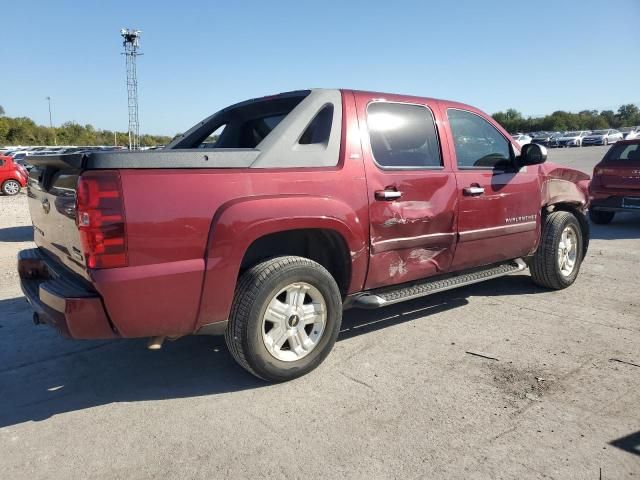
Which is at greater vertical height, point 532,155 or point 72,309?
point 532,155

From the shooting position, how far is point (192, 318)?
302 centimetres

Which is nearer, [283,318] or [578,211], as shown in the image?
[283,318]

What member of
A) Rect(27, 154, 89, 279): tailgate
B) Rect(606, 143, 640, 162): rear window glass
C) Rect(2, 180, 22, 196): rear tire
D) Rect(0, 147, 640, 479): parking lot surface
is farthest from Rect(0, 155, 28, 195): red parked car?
Rect(606, 143, 640, 162): rear window glass

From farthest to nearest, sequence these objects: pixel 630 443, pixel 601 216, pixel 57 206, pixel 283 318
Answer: pixel 601 216 < pixel 283 318 < pixel 57 206 < pixel 630 443

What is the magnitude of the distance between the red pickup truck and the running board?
2cm

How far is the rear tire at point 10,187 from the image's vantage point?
59.7 feet

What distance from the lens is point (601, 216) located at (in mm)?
10352

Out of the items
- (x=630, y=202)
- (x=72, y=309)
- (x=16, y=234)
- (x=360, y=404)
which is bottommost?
(x=16, y=234)

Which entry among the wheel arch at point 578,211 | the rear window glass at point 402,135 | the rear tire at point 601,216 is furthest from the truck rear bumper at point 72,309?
the rear tire at point 601,216

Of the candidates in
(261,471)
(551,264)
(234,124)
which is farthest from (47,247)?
(551,264)

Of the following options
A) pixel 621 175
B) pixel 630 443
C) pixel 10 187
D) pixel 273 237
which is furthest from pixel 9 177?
pixel 630 443

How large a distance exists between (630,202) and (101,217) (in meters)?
9.56

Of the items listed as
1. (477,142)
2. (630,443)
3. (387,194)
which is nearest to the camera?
(630,443)

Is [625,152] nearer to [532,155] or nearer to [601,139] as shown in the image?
[532,155]
